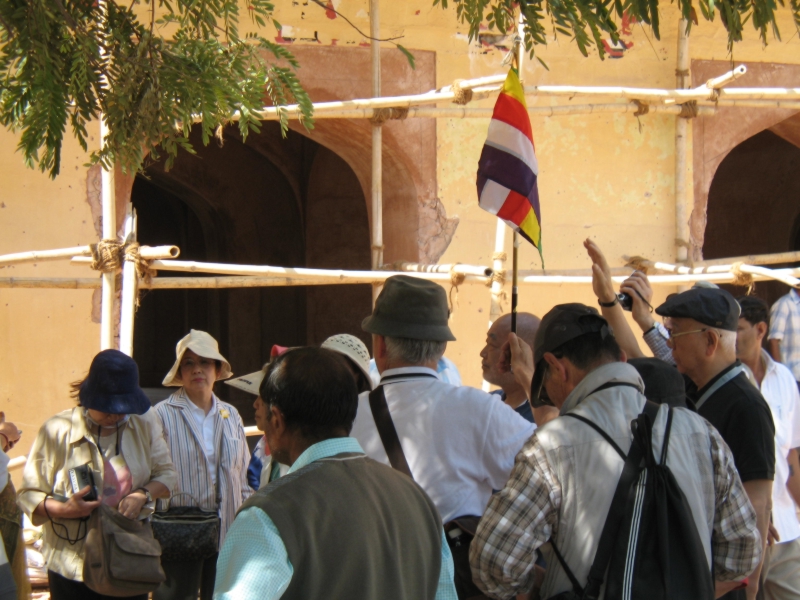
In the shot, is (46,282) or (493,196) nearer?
(493,196)

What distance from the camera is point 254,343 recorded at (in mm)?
10609

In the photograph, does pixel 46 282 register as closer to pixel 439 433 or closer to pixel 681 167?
pixel 439 433

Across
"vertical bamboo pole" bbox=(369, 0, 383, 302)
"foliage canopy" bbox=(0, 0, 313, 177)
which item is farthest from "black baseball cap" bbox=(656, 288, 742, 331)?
"vertical bamboo pole" bbox=(369, 0, 383, 302)

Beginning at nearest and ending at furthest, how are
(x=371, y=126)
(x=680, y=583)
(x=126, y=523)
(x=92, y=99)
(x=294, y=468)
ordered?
(x=294, y=468)
(x=680, y=583)
(x=92, y=99)
(x=126, y=523)
(x=371, y=126)

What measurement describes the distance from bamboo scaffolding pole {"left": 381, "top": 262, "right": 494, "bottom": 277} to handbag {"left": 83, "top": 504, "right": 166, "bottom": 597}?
105 inches

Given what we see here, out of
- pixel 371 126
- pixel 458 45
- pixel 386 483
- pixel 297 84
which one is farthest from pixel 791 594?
pixel 458 45

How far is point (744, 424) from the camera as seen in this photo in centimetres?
267

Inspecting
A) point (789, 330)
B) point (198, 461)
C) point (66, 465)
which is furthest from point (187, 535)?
point (789, 330)

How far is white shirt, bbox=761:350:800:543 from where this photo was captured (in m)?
3.47

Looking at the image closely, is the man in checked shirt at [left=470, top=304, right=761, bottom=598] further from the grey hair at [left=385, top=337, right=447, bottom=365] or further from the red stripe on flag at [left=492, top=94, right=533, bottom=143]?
the red stripe on flag at [left=492, top=94, right=533, bottom=143]

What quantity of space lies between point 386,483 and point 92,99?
73.0 inches

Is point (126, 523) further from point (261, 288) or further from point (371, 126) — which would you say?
point (261, 288)

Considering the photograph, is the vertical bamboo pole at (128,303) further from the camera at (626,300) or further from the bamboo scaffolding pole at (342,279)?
the camera at (626,300)

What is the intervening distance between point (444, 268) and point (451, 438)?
10.5 feet
